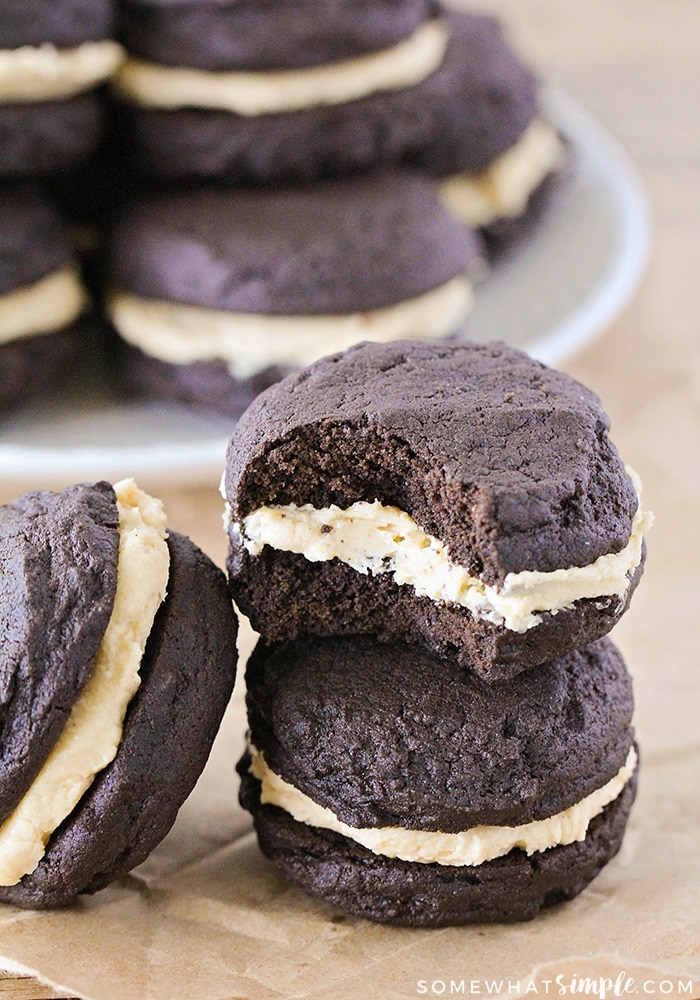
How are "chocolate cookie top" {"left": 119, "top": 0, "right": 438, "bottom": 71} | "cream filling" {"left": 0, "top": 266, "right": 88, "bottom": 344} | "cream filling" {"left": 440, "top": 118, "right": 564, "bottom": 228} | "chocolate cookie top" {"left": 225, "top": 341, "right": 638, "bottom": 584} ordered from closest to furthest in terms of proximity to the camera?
1. "chocolate cookie top" {"left": 225, "top": 341, "right": 638, "bottom": 584}
2. "chocolate cookie top" {"left": 119, "top": 0, "right": 438, "bottom": 71}
3. "cream filling" {"left": 0, "top": 266, "right": 88, "bottom": 344}
4. "cream filling" {"left": 440, "top": 118, "right": 564, "bottom": 228}

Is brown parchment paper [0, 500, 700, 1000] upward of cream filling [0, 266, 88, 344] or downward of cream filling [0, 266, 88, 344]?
downward

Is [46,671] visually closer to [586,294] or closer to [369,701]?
[369,701]

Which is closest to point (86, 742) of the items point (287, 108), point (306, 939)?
point (306, 939)

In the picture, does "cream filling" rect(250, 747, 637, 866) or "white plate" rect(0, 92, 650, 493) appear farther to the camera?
"white plate" rect(0, 92, 650, 493)

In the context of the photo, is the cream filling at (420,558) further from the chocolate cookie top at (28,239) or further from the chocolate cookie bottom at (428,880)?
the chocolate cookie top at (28,239)

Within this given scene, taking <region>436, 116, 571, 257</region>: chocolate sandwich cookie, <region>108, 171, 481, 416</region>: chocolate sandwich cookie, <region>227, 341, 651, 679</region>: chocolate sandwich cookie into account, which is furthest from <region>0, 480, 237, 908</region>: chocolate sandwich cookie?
<region>436, 116, 571, 257</region>: chocolate sandwich cookie

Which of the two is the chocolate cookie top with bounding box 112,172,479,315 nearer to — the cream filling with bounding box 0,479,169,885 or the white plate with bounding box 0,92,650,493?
the white plate with bounding box 0,92,650,493
